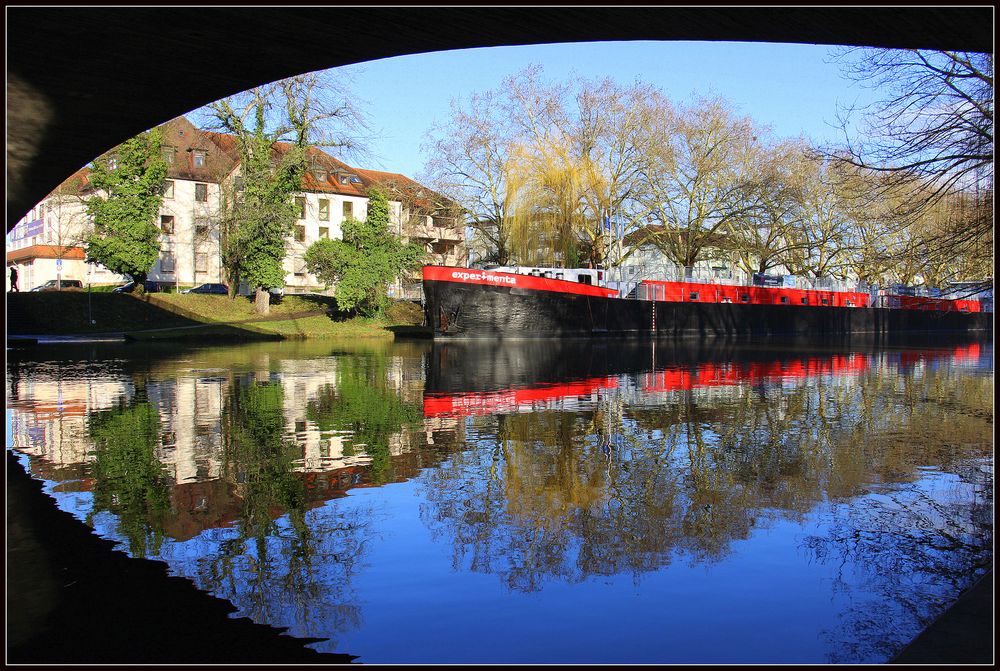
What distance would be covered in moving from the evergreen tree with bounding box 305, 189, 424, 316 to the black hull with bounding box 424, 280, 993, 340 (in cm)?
824

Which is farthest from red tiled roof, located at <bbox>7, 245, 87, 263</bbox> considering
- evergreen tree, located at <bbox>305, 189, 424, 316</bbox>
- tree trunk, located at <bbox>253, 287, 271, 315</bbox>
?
evergreen tree, located at <bbox>305, 189, 424, 316</bbox>

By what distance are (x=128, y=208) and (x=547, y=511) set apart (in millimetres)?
37728

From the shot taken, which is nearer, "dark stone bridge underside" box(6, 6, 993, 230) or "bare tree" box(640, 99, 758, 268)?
"dark stone bridge underside" box(6, 6, 993, 230)

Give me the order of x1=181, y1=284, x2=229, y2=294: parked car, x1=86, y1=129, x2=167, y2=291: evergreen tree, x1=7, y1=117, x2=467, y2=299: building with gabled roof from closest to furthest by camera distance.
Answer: x1=86, y1=129, x2=167, y2=291: evergreen tree
x1=7, y1=117, x2=467, y2=299: building with gabled roof
x1=181, y1=284, x2=229, y2=294: parked car

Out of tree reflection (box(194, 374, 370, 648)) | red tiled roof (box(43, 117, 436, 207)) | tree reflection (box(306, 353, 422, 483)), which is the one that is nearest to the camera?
tree reflection (box(194, 374, 370, 648))

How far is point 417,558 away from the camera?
5332 millimetres

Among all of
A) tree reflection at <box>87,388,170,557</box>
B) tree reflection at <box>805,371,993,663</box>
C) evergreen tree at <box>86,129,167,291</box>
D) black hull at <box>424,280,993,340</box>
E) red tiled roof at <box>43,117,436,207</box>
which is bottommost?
tree reflection at <box>805,371,993,663</box>

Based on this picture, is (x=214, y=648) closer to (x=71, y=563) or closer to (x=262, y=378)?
(x=71, y=563)

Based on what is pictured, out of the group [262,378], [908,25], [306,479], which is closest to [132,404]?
[262,378]

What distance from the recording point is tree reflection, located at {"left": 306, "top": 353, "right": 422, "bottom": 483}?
9.02 meters

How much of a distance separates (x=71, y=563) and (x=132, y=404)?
27.1 feet

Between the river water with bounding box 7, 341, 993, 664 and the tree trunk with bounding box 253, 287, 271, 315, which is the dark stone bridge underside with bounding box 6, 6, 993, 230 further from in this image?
the tree trunk with bounding box 253, 287, 271, 315

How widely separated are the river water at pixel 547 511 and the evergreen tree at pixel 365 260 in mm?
28372

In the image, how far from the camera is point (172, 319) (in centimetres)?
3919
